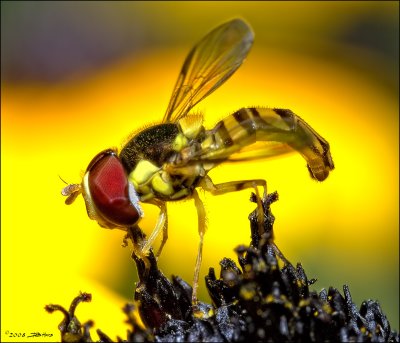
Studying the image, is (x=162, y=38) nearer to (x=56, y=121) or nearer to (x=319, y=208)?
(x=56, y=121)

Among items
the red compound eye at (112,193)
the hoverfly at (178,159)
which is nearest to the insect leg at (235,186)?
the hoverfly at (178,159)

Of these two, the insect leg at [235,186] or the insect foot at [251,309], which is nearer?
the insect foot at [251,309]

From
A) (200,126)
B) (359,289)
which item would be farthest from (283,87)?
(200,126)

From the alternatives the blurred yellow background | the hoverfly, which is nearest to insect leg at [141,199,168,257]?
the hoverfly

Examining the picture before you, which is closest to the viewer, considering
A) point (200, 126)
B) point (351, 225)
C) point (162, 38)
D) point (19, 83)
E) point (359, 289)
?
point (200, 126)

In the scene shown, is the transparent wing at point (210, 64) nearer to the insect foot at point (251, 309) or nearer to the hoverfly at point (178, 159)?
the hoverfly at point (178, 159)

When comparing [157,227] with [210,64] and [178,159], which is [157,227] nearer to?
[178,159]

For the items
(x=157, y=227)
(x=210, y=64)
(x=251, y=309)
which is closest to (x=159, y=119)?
(x=210, y=64)
